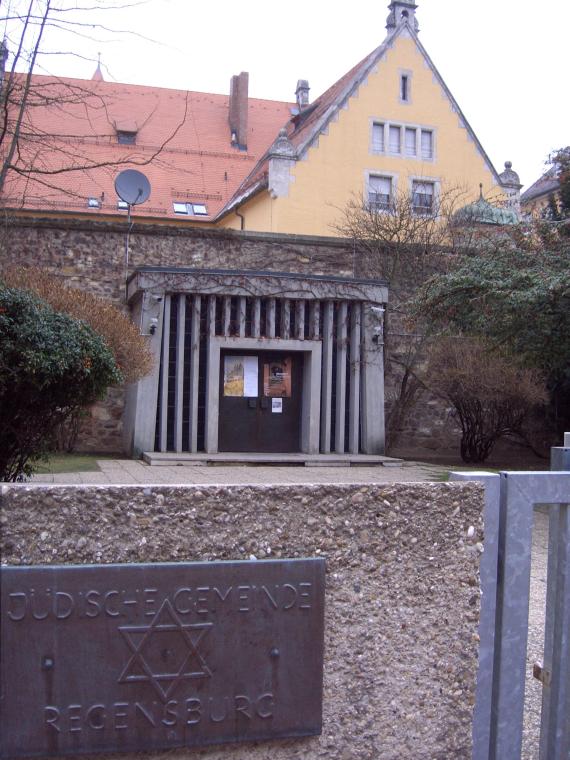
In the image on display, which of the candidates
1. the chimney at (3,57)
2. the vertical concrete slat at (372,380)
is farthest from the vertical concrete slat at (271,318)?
the chimney at (3,57)

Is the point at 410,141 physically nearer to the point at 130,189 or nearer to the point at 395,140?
the point at 395,140

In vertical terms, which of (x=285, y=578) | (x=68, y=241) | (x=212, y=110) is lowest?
(x=285, y=578)

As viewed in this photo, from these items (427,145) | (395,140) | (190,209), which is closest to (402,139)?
(395,140)

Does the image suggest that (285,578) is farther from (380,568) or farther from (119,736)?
(119,736)

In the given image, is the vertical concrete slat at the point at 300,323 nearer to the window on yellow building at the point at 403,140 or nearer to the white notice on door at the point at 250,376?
the white notice on door at the point at 250,376

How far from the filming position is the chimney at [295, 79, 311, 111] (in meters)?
39.6

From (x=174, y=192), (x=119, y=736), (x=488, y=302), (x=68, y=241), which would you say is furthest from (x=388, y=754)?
(x=174, y=192)

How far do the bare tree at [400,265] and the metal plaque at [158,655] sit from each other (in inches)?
721

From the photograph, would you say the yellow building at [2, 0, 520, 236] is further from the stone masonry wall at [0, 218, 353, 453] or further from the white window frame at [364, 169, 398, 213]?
the stone masonry wall at [0, 218, 353, 453]

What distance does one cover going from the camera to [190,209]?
33344 millimetres

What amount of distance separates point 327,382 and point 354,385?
2.01ft

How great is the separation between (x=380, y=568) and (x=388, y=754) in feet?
1.88

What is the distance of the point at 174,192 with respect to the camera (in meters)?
33.4

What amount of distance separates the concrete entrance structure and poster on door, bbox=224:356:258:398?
0.27 metres
